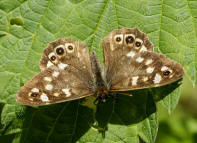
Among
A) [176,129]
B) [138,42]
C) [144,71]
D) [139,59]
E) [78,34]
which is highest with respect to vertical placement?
[78,34]

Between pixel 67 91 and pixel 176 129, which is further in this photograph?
pixel 176 129

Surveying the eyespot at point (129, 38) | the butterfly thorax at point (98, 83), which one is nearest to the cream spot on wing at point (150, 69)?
the eyespot at point (129, 38)

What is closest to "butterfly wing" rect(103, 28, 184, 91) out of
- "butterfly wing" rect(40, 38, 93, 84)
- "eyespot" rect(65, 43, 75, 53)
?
"butterfly wing" rect(40, 38, 93, 84)

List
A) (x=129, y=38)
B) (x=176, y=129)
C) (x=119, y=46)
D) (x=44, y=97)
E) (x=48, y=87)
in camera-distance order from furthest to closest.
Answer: (x=176, y=129), (x=119, y=46), (x=129, y=38), (x=48, y=87), (x=44, y=97)

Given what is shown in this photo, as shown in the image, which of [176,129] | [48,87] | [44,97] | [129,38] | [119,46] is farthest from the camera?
[176,129]

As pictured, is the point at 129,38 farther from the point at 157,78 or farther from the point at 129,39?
the point at 157,78

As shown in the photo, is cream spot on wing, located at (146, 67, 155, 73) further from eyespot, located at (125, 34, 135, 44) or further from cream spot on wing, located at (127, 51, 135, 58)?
eyespot, located at (125, 34, 135, 44)

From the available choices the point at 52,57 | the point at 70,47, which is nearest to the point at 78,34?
the point at 70,47

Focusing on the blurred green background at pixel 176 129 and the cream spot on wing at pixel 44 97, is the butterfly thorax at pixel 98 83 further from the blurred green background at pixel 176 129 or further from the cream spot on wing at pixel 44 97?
the blurred green background at pixel 176 129
